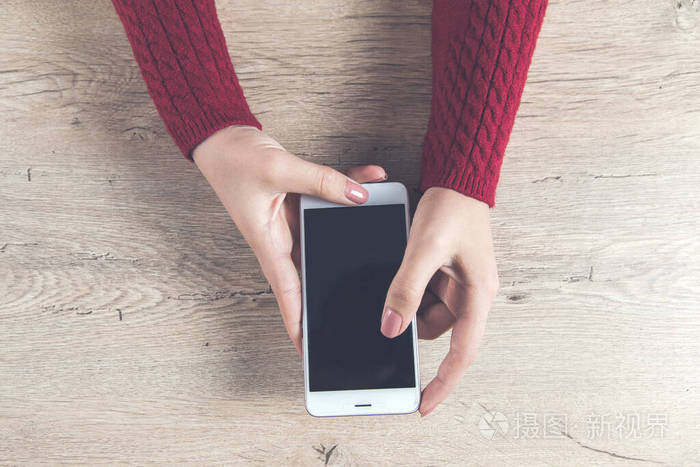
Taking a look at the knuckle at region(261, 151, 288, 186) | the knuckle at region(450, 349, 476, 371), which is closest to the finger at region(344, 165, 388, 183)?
the knuckle at region(261, 151, 288, 186)

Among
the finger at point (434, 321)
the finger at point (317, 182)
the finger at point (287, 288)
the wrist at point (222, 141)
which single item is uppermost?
the wrist at point (222, 141)

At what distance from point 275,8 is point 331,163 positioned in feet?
0.74

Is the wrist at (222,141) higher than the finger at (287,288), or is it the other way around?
the wrist at (222,141)

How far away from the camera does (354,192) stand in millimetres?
545

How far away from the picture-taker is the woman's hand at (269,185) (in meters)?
0.51

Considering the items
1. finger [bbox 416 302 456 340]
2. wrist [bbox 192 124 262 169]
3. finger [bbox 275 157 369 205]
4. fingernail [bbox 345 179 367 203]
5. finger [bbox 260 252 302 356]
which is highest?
wrist [bbox 192 124 262 169]

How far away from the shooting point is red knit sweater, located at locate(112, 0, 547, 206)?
506 millimetres

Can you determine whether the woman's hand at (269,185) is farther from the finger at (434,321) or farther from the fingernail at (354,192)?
the finger at (434,321)

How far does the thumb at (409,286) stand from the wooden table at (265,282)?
0.17 metres

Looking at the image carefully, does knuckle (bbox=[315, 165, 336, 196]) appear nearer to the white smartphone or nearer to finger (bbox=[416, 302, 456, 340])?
the white smartphone

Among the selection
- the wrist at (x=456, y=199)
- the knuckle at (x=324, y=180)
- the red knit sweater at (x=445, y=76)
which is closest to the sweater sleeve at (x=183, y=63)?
the red knit sweater at (x=445, y=76)

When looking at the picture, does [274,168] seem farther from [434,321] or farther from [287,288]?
[434,321]

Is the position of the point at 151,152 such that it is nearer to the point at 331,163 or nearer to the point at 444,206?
the point at 331,163

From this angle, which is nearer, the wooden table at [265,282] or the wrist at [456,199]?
the wrist at [456,199]
